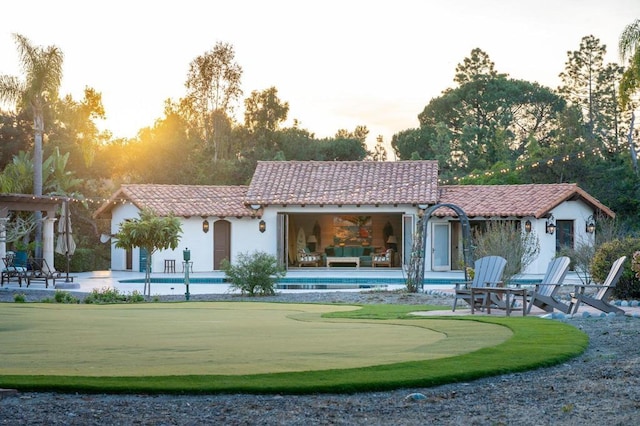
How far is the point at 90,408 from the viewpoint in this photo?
24.3ft

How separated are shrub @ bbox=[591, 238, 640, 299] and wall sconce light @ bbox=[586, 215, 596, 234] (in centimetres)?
1417

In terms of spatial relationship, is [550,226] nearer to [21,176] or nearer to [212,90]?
[21,176]

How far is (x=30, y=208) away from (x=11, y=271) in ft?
7.88

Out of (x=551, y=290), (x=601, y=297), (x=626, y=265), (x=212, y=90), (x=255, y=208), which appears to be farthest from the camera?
(x=212, y=90)

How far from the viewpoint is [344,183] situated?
3659 centimetres

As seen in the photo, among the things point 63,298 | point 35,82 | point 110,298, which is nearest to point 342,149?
point 35,82

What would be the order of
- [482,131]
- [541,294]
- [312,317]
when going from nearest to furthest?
[312,317], [541,294], [482,131]

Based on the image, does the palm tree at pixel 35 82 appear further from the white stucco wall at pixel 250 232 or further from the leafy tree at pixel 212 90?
the leafy tree at pixel 212 90

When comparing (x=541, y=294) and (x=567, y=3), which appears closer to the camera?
(x=541, y=294)

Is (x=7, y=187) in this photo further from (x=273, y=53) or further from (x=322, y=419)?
(x=322, y=419)

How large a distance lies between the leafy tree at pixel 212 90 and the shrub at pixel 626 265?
33.8 m

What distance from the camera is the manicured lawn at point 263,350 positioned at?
824cm

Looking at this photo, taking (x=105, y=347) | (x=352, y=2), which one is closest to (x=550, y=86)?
(x=352, y=2)

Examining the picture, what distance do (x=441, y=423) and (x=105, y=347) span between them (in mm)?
4600
